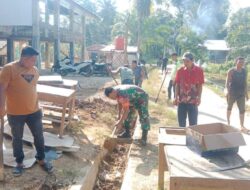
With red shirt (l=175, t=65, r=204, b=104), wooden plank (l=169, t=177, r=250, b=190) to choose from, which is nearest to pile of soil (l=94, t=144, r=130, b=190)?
red shirt (l=175, t=65, r=204, b=104)

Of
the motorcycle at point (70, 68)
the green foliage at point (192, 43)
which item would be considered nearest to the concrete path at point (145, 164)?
the motorcycle at point (70, 68)

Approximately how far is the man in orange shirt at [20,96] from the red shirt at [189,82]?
103 inches

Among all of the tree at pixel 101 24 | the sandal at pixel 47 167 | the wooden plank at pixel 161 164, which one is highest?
the tree at pixel 101 24

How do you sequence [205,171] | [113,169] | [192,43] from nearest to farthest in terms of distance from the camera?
[205,171] < [113,169] < [192,43]

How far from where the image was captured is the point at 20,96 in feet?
15.2

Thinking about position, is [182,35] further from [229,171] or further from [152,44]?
[229,171]

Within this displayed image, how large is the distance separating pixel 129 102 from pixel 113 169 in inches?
47.1

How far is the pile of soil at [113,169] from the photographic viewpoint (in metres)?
5.82

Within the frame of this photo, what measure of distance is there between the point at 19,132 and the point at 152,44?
35.5 m

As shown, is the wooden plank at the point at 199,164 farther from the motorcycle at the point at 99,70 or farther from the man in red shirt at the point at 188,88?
the motorcycle at the point at 99,70

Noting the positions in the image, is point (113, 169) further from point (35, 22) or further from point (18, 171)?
point (35, 22)

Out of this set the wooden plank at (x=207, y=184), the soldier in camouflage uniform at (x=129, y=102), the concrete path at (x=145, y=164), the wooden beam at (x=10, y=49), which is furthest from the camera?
the wooden beam at (x=10, y=49)

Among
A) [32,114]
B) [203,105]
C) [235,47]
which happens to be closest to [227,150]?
[32,114]

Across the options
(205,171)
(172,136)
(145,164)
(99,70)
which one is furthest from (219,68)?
(205,171)
